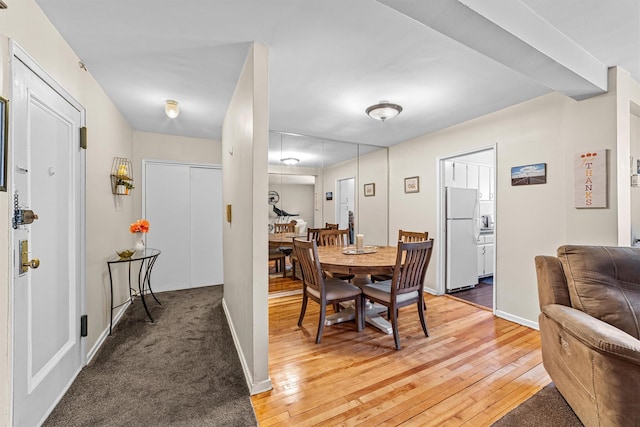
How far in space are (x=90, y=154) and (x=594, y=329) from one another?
343 centimetres

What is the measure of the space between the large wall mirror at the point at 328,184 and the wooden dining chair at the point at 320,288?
133cm

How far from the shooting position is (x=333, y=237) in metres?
3.73

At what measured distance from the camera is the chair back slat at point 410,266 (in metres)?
2.24

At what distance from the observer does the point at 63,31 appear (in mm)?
1656

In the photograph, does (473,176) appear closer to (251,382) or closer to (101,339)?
(251,382)

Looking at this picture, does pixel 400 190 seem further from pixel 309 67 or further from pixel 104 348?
pixel 104 348

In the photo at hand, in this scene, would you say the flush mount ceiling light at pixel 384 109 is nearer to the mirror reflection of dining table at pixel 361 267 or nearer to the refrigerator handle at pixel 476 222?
the mirror reflection of dining table at pixel 361 267

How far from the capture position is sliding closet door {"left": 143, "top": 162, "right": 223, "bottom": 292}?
3791 millimetres

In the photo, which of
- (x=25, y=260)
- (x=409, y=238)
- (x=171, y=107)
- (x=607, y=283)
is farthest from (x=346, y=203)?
(x=25, y=260)

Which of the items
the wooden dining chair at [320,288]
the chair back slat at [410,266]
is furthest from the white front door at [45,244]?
the chair back slat at [410,266]

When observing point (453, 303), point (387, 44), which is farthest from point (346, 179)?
point (387, 44)

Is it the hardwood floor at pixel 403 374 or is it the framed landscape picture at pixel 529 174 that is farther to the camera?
the framed landscape picture at pixel 529 174

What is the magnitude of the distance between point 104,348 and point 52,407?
2.43ft

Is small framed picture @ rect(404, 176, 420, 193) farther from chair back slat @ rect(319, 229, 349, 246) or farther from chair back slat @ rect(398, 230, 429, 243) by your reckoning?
chair back slat @ rect(319, 229, 349, 246)
